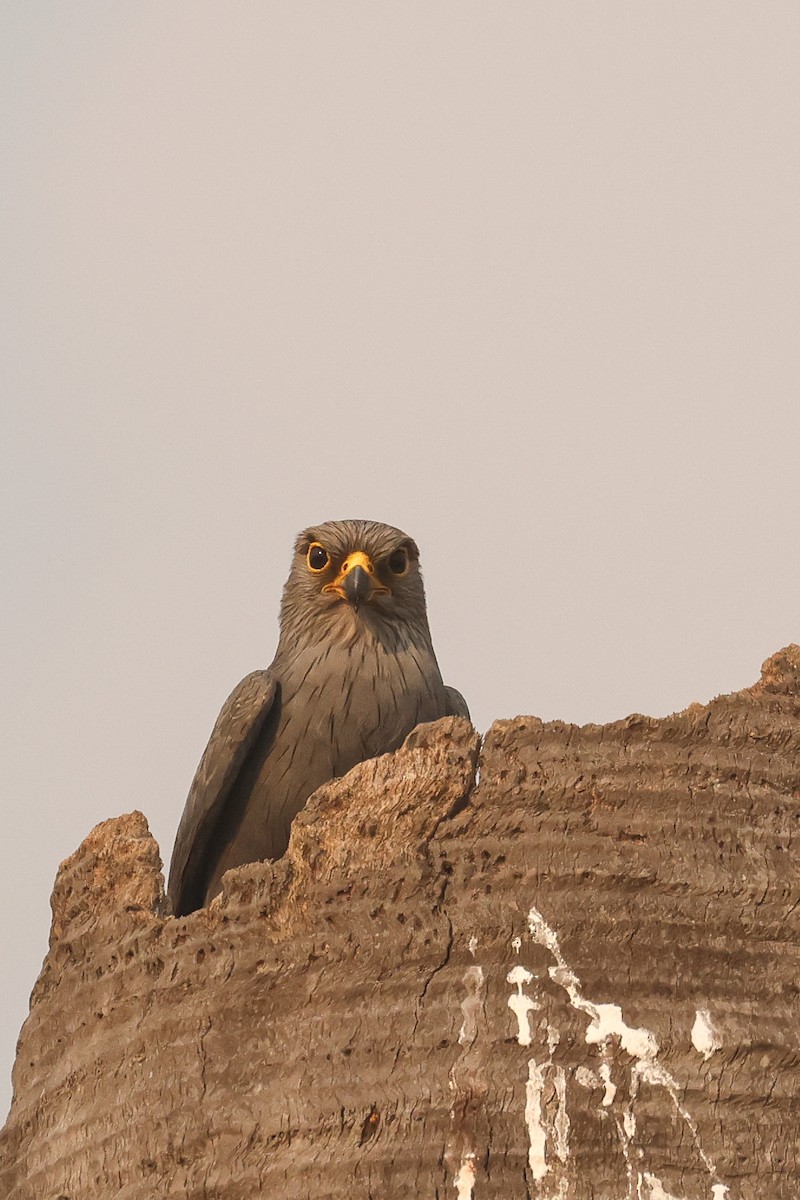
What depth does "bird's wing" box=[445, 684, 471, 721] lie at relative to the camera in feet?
26.1

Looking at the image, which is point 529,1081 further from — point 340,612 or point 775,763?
point 340,612

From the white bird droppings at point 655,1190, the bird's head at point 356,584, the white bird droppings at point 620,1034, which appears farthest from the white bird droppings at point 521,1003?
the bird's head at point 356,584

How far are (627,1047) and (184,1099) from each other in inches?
57.8

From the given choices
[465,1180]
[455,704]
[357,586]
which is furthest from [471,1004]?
[357,586]

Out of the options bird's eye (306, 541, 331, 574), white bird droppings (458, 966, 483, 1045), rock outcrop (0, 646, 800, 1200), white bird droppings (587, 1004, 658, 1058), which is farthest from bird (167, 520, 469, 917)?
white bird droppings (587, 1004, 658, 1058)

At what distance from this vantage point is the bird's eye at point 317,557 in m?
8.34

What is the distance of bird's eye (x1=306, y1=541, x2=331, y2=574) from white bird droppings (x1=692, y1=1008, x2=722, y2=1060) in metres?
4.01

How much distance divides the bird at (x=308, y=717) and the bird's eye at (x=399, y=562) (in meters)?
0.07

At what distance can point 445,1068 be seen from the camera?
483 cm

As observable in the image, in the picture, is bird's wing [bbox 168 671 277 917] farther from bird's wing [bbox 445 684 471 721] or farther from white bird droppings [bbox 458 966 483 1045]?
white bird droppings [bbox 458 966 483 1045]

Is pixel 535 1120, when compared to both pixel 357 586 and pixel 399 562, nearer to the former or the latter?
pixel 357 586

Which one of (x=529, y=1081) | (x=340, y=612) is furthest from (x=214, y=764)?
(x=529, y=1081)

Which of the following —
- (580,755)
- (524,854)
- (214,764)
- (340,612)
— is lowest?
(524,854)

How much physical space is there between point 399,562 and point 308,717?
121 centimetres
